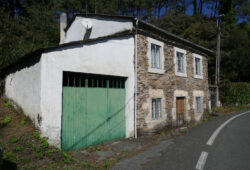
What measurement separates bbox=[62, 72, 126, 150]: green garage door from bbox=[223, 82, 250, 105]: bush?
53.9 feet

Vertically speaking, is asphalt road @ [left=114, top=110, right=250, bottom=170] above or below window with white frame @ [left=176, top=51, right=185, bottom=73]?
below

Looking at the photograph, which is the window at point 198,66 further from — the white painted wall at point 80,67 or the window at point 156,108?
the white painted wall at point 80,67

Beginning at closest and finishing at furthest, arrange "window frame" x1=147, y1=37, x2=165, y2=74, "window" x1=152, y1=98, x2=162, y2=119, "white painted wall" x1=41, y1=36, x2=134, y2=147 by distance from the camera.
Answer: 1. "white painted wall" x1=41, y1=36, x2=134, y2=147
2. "window frame" x1=147, y1=37, x2=165, y2=74
3. "window" x1=152, y1=98, x2=162, y2=119

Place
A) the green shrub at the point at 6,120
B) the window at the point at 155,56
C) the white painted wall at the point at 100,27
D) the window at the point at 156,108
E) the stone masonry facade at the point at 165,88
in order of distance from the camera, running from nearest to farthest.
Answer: the green shrub at the point at 6,120
the stone masonry facade at the point at 165,88
the white painted wall at the point at 100,27
the window at the point at 156,108
the window at the point at 155,56

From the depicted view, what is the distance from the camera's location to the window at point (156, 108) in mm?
9133

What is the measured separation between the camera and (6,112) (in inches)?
293

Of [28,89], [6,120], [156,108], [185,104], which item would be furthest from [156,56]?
[6,120]

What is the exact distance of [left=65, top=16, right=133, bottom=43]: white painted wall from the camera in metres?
8.53

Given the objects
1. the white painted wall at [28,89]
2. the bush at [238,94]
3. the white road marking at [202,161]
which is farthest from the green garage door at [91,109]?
the bush at [238,94]

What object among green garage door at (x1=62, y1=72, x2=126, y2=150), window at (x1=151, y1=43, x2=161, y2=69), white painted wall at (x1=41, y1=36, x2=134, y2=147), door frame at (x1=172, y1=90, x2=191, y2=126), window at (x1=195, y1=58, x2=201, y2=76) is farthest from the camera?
window at (x1=195, y1=58, x2=201, y2=76)

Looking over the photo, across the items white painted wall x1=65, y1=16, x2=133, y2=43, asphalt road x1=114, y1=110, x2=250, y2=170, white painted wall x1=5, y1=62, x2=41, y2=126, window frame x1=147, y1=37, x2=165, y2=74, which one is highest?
white painted wall x1=65, y1=16, x2=133, y2=43

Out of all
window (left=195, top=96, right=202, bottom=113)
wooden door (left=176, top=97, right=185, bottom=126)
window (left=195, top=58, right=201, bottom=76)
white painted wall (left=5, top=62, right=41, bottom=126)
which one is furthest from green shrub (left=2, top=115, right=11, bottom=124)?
window (left=195, top=58, right=201, bottom=76)

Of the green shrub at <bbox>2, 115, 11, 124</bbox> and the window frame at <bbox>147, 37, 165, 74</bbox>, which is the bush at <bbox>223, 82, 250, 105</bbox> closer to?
the window frame at <bbox>147, 37, 165, 74</bbox>

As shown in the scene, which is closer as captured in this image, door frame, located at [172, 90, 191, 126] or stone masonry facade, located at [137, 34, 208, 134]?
stone masonry facade, located at [137, 34, 208, 134]
